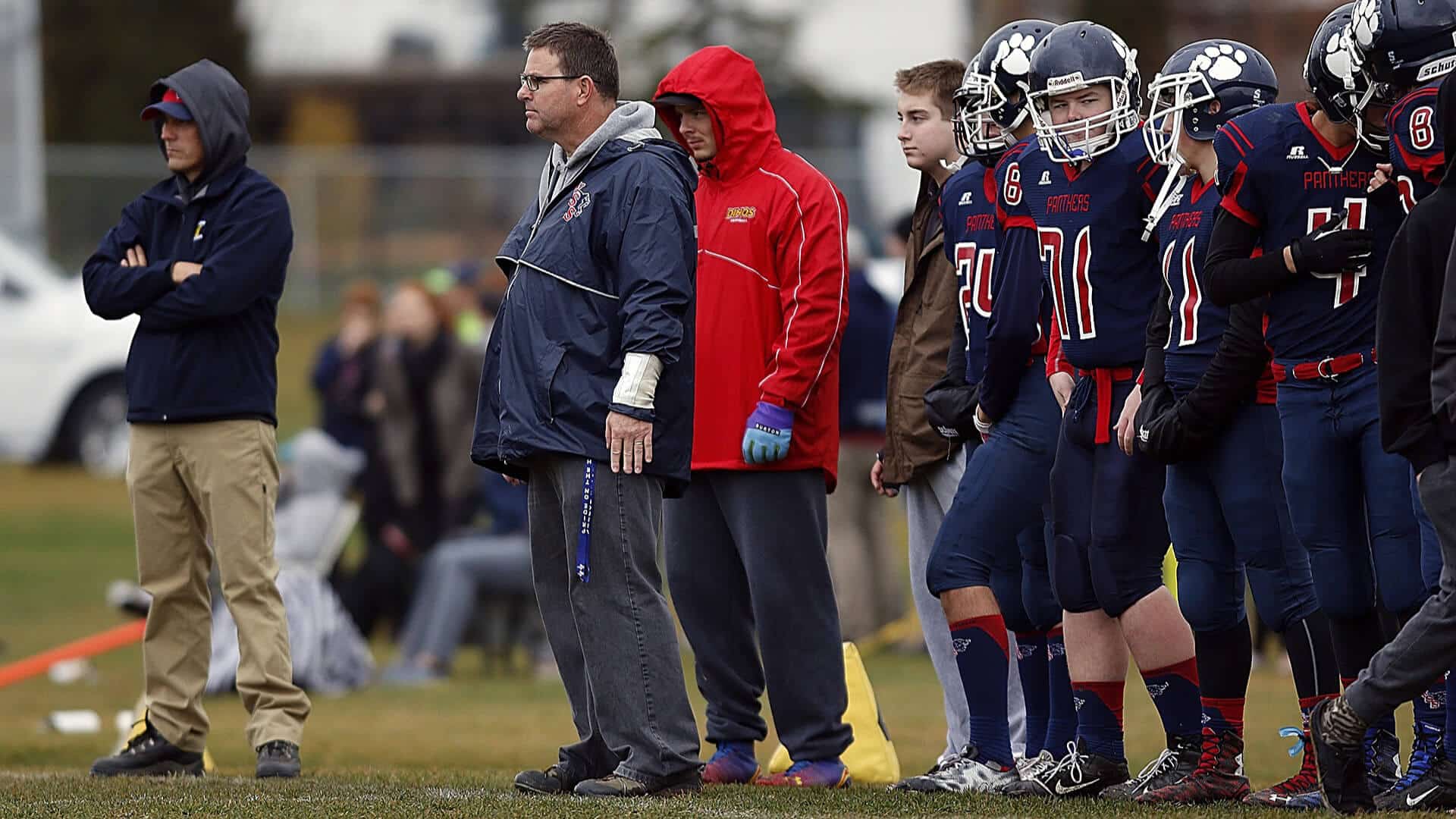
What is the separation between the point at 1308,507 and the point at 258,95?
3188 centimetres

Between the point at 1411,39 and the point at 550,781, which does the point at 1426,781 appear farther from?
the point at 550,781

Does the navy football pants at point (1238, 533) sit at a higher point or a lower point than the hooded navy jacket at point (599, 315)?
lower

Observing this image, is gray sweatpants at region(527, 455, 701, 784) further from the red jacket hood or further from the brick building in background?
the brick building in background

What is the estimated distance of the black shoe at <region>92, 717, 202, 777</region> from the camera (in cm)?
739

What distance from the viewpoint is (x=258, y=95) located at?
35.9 m

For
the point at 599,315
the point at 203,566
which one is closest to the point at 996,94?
the point at 599,315

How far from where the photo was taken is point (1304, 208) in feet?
19.7

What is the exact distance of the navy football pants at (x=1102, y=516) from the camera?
635 cm

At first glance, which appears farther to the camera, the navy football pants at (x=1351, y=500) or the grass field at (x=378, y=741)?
the grass field at (x=378, y=741)

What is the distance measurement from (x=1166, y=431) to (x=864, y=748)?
1946mm

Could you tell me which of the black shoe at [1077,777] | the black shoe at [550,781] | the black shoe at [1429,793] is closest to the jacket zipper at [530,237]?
Answer: the black shoe at [550,781]

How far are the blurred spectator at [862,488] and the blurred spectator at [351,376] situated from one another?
3280 millimetres

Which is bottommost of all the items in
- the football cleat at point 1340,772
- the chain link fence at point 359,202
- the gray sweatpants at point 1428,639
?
the football cleat at point 1340,772

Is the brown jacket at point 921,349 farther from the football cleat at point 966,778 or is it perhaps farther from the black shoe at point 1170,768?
the black shoe at point 1170,768
